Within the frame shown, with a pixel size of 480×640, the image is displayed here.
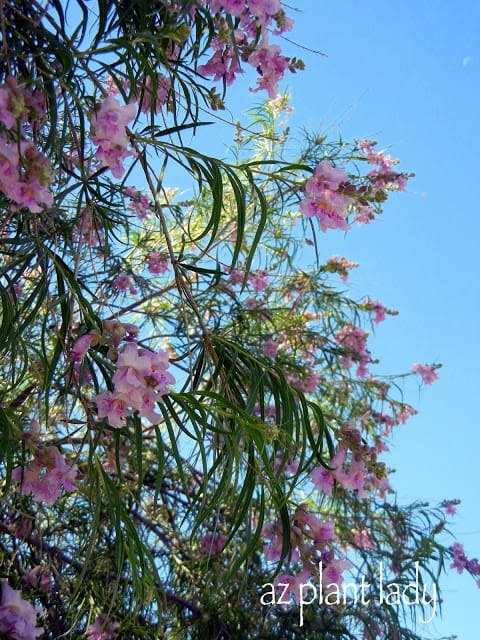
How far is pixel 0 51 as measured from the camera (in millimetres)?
972

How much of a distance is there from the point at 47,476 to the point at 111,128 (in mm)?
495

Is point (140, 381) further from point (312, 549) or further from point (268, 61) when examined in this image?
point (268, 61)

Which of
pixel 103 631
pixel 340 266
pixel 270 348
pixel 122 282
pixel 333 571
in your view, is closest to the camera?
pixel 333 571

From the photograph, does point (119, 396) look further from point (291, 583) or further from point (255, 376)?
point (291, 583)

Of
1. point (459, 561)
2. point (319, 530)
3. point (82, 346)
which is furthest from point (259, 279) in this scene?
point (82, 346)

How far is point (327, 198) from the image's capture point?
3.28 ft

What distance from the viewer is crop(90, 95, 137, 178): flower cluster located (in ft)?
2.87

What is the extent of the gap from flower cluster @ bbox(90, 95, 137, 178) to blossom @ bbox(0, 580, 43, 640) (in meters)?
0.50

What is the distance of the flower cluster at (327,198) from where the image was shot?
3.23 feet

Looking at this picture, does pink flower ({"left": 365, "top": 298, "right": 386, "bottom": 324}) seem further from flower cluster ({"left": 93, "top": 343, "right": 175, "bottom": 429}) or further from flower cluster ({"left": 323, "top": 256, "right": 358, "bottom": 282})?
flower cluster ({"left": 93, "top": 343, "right": 175, "bottom": 429})

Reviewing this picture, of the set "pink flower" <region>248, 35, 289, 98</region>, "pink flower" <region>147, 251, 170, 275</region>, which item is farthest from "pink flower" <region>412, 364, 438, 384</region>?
"pink flower" <region>248, 35, 289, 98</region>

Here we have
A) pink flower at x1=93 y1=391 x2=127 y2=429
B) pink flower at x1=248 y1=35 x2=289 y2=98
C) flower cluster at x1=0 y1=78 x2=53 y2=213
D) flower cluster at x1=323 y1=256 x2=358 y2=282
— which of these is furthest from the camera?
flower cluster at x1=323 y1=256 x2=358 y2=282

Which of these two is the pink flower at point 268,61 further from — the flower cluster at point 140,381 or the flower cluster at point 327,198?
the flower cluster at point 140,381

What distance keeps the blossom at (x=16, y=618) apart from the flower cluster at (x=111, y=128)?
1.66 feet
